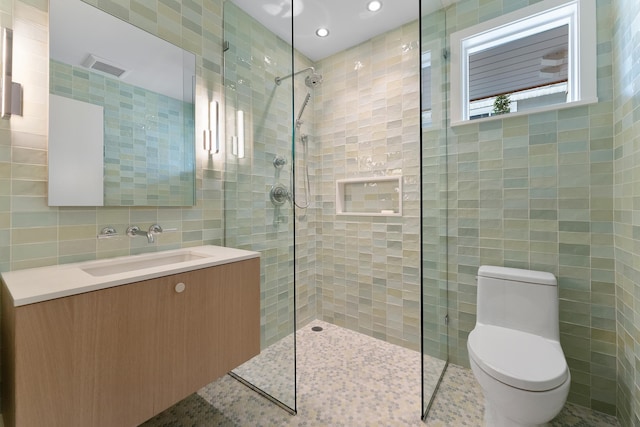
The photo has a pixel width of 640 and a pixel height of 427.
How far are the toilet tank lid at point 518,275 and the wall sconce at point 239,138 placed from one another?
1.74 m

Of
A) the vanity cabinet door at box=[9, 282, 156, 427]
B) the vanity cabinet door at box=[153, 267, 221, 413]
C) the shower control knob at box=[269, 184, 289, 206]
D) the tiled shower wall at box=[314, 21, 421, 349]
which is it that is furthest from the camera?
the tiled shower wall at box=[314, 21, 421, 349]

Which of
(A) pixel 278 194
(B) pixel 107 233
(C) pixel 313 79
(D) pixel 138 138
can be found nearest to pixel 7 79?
(D) pixel 138 138

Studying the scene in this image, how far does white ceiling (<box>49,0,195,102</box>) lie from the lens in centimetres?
129

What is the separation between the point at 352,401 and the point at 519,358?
93 cm

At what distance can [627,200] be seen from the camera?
1.35m

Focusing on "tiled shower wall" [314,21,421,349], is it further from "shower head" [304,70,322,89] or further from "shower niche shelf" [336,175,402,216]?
"shower head" [304,70,322,89]

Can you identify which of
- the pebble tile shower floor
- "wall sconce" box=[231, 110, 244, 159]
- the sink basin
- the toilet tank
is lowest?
the pebble tile shower floor

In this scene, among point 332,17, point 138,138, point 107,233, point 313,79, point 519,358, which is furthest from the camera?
point 313,79

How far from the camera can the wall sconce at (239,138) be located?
1.85 metres

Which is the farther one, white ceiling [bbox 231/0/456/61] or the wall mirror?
white ceiling [bbox 231/0/456/61]

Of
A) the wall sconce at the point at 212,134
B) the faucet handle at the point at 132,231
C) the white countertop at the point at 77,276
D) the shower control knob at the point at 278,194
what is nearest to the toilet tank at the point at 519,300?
the shower control knob at the point at 278,194

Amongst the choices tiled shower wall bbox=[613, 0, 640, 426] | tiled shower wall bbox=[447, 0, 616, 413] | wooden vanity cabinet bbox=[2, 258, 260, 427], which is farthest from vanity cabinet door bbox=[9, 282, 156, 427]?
tiled shower wall bbox=[613, 0, 640, 426]

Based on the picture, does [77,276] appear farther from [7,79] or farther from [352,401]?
[352,401]

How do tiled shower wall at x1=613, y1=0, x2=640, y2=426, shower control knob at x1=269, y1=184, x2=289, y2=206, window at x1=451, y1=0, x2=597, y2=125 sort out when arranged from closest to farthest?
tiled shower wall at x1=613, y1=0, x2=640, y2=426
window at x1=451, y1=0, x2=597, y2=125
shower control knob at x1=269, y1=184, x2=289, y2=206
